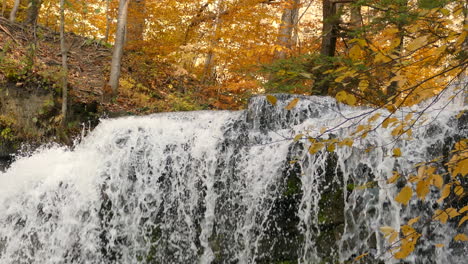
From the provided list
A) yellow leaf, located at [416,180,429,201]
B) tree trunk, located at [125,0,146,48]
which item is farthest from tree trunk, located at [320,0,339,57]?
yellow leaf, located at [416,180,429,201]

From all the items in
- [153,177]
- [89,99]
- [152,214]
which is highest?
[89,99]

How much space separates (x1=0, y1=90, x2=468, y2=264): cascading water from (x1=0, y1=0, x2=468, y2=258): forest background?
1.99ft

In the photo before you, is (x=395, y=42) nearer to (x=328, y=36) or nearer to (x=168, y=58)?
(x=328, y=36)

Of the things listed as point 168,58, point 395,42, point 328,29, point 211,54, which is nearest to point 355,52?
point 395,42

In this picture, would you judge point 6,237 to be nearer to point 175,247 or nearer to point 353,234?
point 175,247

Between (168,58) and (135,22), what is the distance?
2.39 meters

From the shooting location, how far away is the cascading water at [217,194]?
14.3 ft

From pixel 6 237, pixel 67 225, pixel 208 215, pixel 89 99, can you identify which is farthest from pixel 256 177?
pixel 89 99

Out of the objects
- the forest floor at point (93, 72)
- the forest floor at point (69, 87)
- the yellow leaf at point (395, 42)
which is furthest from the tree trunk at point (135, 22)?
the yellow leaf at point (395, 42)

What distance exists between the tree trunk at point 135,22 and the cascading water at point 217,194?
604 centimetres

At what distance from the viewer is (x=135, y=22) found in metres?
12.7

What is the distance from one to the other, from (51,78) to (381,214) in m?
6.48

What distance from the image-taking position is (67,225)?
5.64 meters

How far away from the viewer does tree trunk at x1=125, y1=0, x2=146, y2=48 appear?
39.2 ft
